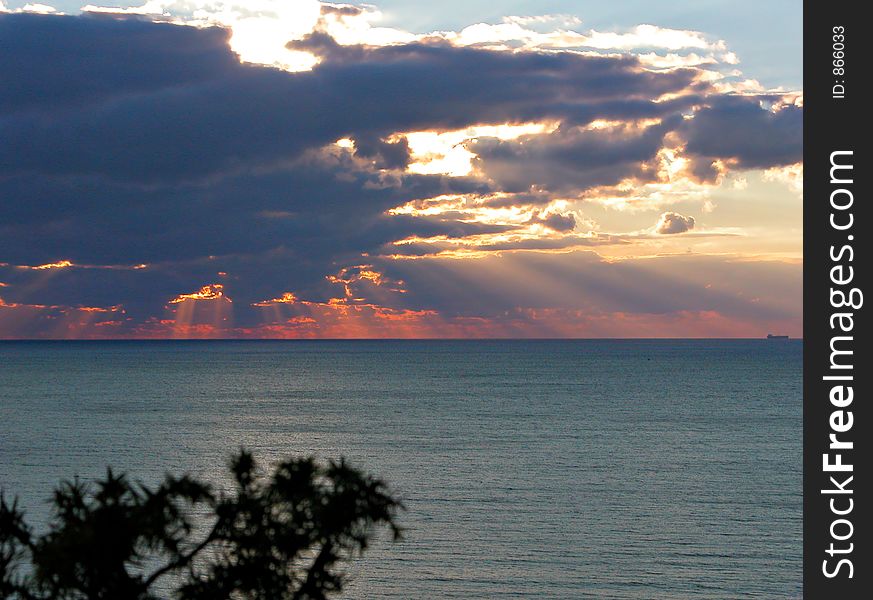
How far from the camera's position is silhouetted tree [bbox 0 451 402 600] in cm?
1101

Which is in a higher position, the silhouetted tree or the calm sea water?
the silhouetted tree

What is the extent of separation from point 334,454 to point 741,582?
5858cm

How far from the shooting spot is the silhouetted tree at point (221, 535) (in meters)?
11.0

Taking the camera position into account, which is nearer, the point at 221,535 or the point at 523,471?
the point at 221,535

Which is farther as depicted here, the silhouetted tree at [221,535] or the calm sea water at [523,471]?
the calm sea water at [523,471]

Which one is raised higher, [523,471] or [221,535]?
[221,535]

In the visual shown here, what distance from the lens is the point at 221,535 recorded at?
11.8m

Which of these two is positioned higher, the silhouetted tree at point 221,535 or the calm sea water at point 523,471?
the silhouetted tree at point 221,535

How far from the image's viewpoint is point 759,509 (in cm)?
7306

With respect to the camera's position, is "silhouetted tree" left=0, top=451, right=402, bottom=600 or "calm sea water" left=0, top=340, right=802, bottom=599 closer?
"silhouetted tree" left=0, top=451, right=402, bottom=600
